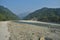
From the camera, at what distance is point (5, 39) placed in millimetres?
10828

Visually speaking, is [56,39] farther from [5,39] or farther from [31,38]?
[5,39]

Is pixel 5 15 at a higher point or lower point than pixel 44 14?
higher

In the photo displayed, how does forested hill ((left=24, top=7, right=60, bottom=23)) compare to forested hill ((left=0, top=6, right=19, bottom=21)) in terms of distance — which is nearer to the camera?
forested hill ((left=0, top=6, right=19, bottom=21))

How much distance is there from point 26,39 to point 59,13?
4388 centimetres

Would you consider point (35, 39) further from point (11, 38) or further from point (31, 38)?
point (11, 38)

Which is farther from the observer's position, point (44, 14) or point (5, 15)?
point (44, 14)

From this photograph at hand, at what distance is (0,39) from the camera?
1073 cm

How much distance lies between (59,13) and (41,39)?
144 ft

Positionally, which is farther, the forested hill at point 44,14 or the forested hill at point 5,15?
the forested hill at point 44,14

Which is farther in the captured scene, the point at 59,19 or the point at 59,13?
the point at 59,13

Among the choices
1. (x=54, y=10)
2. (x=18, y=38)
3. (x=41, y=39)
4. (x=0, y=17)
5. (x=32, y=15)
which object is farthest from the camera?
(x=32, y=15)

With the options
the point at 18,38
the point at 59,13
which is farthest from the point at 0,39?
the point at 59,13

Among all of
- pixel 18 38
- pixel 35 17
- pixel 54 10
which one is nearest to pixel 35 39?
pixel 18 38

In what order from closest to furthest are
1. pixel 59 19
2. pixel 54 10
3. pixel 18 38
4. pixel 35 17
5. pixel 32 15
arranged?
pixel 18 38 → pixel 59 19 → pixel 54 10 → pixel 35 17 → pixel 32 15
